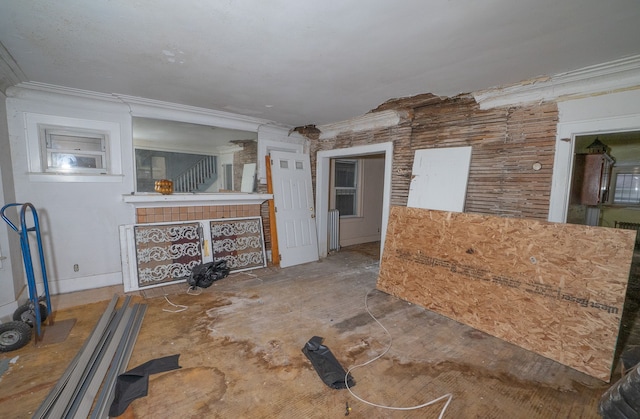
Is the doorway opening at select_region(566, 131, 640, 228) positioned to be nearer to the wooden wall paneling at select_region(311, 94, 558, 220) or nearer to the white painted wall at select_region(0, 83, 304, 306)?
the wooden wall paneling at select_region(311, 94, 558, 220)

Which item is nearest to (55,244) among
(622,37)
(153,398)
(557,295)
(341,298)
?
(153,398)

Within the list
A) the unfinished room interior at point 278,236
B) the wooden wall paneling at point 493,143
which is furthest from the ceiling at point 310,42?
the wooden wall paneling at point 493,143

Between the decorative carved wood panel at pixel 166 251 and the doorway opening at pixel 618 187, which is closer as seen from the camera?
the decorative carved wood panel at pixel 166 251

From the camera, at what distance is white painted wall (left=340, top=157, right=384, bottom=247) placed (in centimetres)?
579

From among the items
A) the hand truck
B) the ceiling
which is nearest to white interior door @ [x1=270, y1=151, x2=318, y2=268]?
the ceiling

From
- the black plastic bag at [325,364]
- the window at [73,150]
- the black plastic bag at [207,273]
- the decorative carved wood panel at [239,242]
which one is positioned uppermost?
the window at [73,150]

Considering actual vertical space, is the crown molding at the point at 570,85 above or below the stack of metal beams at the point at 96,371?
above

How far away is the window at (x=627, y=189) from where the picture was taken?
4891mm

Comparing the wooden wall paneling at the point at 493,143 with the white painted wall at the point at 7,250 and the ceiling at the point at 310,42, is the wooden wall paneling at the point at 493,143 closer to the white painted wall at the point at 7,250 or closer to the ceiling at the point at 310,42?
the ceiling at the point at 310,42

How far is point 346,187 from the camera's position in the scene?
5.74 metres

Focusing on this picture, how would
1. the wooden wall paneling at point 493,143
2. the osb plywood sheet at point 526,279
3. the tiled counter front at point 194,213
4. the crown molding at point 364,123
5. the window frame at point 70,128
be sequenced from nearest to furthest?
the osb plywood sheet at point 526,279 < the wooden wall paneling at point 493,143 < the window frame at point 70,128 < the tiled counter front at point 194,213 < the crown molding at point 364,123

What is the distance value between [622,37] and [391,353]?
2.75 m

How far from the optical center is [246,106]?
3.44m

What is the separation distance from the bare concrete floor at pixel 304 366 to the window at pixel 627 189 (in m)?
5.35
